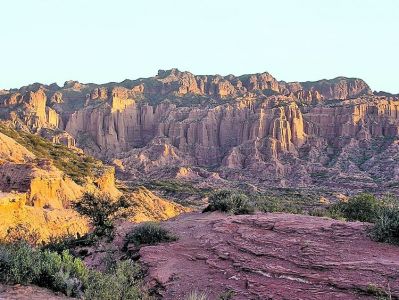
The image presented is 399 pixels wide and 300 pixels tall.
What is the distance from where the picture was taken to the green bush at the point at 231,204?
1659cm

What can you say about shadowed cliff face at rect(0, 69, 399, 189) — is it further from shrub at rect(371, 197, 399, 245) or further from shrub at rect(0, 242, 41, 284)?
shrub at rect(0, 242, 41, 284)

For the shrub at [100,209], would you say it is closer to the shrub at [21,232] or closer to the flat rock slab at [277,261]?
the flat rock slab at [277,261]

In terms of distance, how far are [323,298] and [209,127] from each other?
4780 inches

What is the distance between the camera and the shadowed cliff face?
101m

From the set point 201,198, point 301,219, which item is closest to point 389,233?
point 301,219

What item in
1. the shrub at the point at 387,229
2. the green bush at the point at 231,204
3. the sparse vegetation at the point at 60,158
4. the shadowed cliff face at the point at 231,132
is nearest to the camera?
the shrub at the point at 387,229

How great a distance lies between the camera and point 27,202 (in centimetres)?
3150

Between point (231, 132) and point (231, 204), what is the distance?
112 m

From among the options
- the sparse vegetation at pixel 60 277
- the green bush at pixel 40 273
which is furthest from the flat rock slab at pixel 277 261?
the green bush at pixel 40 273

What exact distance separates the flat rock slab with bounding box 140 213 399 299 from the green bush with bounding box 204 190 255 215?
2.88 meters

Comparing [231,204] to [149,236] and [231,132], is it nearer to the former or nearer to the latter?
[149,236]

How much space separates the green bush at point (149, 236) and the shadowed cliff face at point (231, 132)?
75.6 metres

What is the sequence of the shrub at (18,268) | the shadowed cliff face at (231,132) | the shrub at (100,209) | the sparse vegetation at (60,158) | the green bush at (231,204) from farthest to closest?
the shadowed cliff face at (231,132) < the sparse vegetation at (60,158) < the green bush at (231,204) < the shrub at (100,209) < the shrub at (18,268)

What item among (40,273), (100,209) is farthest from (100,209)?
(40,273)
